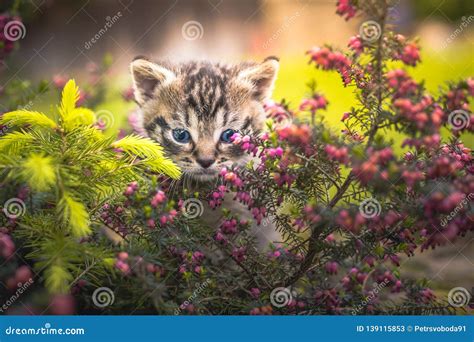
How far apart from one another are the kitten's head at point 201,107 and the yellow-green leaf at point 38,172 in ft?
2.66

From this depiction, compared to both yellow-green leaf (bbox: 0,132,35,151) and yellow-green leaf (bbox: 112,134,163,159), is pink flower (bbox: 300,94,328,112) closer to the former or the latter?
yellow-green leaf (bbox: 112,134,163,159)

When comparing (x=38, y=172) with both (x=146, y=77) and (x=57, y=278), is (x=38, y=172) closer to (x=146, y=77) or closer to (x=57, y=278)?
(x=57, y=278)

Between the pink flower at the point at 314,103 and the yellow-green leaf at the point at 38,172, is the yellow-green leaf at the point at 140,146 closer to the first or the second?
the yellow-green leaf at the point at 38,172

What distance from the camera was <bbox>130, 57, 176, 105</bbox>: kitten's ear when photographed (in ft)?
8.90

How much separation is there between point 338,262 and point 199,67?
129 centimetres

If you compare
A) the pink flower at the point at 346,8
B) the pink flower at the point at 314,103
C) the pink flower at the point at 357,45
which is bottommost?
the pink flower at the point at 314,103

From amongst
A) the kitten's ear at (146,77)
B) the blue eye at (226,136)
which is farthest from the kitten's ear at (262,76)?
the kitten's ear at (146,77)

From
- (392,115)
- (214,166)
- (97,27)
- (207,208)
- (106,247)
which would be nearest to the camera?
(392,115)

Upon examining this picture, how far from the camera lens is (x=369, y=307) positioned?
230cm

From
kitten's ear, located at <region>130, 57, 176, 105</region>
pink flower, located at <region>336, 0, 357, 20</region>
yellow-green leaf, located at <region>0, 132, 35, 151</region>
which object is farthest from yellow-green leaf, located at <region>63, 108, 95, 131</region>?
pink flower, located at <region>336, 0, 357, 20</region>

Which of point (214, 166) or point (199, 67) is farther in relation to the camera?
point (199, 67)

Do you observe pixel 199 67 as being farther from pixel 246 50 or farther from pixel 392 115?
pixel 392 115

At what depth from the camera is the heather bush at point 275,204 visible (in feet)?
6.64

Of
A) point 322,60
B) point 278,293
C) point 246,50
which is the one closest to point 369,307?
point 278,293
